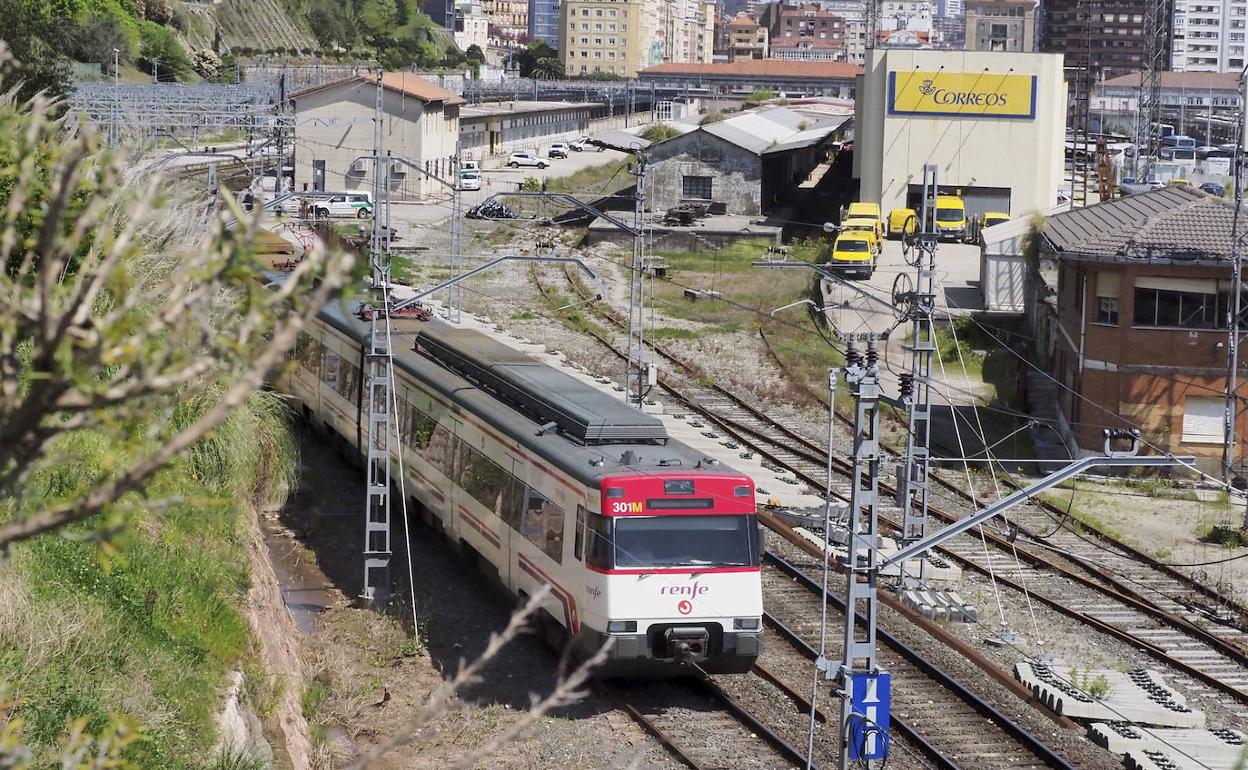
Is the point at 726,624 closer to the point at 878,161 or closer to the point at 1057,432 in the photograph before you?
the point at 1057,432

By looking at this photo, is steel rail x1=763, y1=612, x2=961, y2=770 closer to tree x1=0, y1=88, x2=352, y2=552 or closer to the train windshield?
the train windshield

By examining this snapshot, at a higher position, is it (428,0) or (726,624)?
(428,0)

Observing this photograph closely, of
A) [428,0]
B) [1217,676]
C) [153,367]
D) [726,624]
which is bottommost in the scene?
[1217,676]

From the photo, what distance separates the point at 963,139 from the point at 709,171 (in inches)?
372

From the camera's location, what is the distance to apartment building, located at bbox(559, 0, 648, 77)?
168500 millimetres

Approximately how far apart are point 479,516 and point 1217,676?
8429 millimetres

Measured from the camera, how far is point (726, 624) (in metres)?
15.2

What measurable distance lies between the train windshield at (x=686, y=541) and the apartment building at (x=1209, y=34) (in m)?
162

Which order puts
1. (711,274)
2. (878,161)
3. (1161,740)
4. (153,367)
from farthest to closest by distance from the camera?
(878,161), (711,274), (1161,740), (153,367)

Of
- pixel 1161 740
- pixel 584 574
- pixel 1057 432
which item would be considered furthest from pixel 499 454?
pixel 1057 432

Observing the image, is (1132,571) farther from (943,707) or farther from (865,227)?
(865,227)

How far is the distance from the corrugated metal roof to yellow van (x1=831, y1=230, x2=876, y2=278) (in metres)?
11.5

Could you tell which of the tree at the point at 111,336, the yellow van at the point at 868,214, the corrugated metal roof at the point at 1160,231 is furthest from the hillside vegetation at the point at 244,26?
the tree at the point at 111,336

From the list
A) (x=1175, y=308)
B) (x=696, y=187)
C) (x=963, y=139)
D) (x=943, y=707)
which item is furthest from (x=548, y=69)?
(x=943, y=707)
